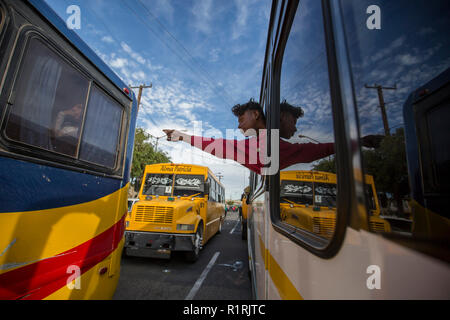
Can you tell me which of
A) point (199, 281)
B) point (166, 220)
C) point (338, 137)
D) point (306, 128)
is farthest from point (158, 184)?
point (338, 137)

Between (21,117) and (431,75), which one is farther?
(21,117)

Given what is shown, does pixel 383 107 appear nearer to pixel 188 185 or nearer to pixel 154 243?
pixel 154 243

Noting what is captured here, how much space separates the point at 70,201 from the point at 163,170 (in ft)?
16.7

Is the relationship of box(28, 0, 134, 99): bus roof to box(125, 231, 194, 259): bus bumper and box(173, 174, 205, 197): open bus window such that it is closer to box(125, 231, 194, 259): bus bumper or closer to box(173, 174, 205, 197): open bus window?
box(125, 231, 194, 259): bus bumper

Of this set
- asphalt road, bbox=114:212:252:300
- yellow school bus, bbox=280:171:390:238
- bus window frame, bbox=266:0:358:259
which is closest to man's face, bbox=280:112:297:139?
yellow school bus, bbox=280:171:390:238

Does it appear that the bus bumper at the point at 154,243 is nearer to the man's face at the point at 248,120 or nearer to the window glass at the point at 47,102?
the man's face at the point at 248,120

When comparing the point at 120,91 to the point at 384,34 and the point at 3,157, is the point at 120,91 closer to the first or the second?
the point at 3,157

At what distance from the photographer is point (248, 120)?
95.0 inches

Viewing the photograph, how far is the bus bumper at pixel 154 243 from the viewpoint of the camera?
5.15m

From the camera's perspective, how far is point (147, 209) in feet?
18.2

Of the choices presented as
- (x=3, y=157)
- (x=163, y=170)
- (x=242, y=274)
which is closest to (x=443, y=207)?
(x=3, y=157)

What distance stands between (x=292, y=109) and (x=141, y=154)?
17.6 m

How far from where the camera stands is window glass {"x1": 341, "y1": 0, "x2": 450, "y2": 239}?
463mm

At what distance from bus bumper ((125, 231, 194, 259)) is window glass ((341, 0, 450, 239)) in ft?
17.1
